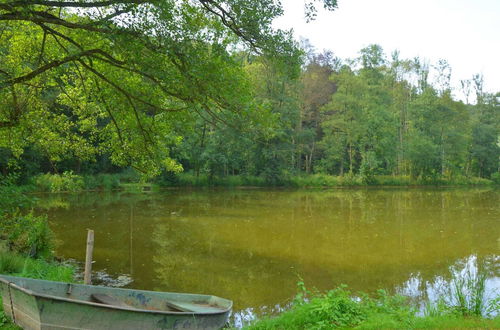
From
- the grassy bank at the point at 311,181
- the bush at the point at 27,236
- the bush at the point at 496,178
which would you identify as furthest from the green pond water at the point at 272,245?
the bush at the point at 496,178

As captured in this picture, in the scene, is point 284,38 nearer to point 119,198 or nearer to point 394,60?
point 119,198

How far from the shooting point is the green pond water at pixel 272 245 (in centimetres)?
937

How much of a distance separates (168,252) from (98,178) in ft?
68.4

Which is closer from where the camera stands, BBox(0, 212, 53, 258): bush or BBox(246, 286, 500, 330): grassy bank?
BBox(246, 286, 500, 330): grassy bank

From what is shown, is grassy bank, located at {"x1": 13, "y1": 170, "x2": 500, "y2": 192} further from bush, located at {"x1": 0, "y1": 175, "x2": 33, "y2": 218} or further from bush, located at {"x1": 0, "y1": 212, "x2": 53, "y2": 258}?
bush, located at {"x1": 0, "y1": 175, "x2": 33, "y2": 218}

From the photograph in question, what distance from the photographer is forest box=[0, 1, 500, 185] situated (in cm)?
705

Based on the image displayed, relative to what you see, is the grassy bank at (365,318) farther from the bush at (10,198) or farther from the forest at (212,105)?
the bush at (10,198)

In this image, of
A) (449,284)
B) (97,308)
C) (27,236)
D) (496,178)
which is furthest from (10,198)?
(496,178)

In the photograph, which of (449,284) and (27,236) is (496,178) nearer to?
(449,284)

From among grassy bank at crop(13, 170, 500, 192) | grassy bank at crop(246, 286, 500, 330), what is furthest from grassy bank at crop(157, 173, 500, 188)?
grassy bank at crop(246, 286, 500, 330)

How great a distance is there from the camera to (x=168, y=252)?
39.6ft

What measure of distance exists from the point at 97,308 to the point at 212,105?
4.42m

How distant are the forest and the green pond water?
263 cm

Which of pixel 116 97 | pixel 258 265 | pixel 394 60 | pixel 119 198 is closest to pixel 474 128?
pixel 394 60
